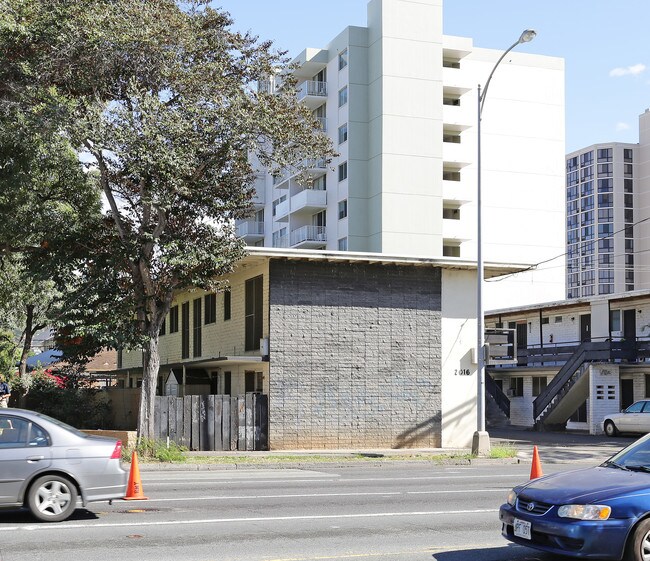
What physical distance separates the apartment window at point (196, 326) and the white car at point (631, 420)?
1648cm

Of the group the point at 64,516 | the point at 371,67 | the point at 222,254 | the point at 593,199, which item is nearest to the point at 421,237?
the point at 371,67

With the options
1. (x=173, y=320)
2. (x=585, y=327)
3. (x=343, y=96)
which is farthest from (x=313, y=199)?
(x=173, y=320)

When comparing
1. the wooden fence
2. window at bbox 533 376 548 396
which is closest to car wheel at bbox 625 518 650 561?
the wooden fence

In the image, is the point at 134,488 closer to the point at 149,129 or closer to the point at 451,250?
the point at 149,129

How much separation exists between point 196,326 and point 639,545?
28.5 m

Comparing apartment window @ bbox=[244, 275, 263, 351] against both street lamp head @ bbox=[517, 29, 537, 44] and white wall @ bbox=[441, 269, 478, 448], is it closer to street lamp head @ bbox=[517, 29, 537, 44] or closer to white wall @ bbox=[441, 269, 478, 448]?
white wall @ bbox=[441, 269, 478, 448]

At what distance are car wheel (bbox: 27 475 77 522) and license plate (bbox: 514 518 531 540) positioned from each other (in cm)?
594

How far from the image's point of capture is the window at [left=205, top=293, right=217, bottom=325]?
34159mm

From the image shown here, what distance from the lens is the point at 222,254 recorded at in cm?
2452

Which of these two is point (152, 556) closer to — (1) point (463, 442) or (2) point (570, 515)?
(2) point (570, 515)

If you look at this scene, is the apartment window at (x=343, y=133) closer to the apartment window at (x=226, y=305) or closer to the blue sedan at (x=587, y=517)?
the apartment window at (x=226, y=305)

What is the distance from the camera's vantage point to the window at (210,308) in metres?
34.2

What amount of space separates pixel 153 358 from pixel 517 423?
28721 millimetres

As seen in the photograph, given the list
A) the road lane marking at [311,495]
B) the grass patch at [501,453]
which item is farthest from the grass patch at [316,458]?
the road lane marking at [311,495]
